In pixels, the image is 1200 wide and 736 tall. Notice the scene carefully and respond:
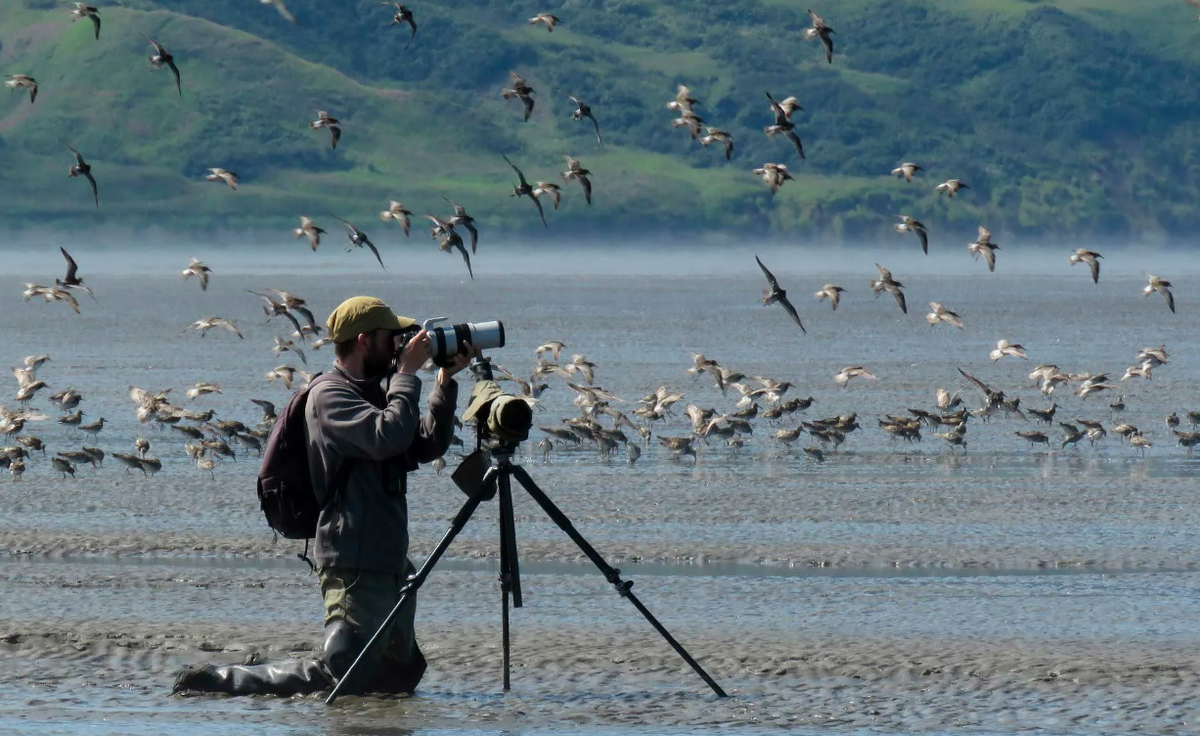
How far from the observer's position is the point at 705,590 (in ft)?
51.5

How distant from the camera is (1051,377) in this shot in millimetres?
36781

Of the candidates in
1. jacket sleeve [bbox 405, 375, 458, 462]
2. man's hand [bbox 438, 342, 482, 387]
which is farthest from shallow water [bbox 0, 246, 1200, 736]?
man's hand [bbox 438, 342, 482, 387]

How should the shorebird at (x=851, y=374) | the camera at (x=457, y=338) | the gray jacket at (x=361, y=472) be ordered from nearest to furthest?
the camera at (x=457, y=338), the gray jacket at (x=361, y=472), the shorebird at (x=851, y=374)

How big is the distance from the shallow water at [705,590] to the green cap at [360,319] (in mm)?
2002

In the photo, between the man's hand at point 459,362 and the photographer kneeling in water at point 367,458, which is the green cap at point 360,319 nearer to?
the photographer kneeling in water at point 367,458

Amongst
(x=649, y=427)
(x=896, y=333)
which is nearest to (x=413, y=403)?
(x=649, y=427)

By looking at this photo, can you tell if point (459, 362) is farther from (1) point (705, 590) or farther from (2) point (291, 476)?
(1) point (705, 590)

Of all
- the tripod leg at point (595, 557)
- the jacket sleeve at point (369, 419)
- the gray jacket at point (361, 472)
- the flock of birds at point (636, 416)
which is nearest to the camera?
the jacket sleeve at point (369, 419)

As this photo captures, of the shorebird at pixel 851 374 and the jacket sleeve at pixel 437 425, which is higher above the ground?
the jacket sleeve at pixel 437 425

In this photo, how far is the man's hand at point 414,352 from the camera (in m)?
9.95

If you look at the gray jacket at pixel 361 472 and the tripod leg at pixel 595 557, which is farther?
the tripod leg at pixel 595 557

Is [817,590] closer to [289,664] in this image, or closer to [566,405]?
[289,664]

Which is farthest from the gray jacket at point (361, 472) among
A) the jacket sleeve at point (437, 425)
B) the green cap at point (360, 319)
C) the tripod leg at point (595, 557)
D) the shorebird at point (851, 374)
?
the shorebird at point (851, 374)

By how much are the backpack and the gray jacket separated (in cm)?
8
